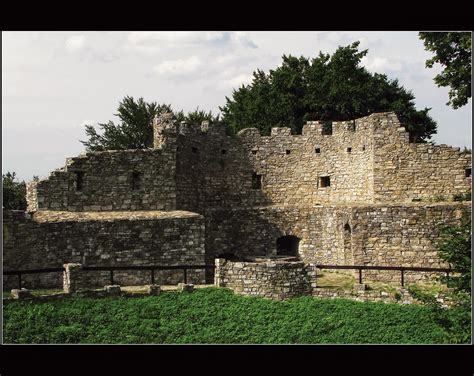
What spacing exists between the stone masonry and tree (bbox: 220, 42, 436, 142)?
742 cm

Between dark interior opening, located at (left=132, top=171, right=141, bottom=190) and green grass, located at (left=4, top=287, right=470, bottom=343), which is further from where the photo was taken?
dark interior opening, located at (left=132, top=171, right=141, bottom=190)

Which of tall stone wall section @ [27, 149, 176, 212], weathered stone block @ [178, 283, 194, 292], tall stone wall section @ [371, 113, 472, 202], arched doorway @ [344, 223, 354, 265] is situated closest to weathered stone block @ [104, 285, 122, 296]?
weathered stone block @ [178, 283, 194, 292]

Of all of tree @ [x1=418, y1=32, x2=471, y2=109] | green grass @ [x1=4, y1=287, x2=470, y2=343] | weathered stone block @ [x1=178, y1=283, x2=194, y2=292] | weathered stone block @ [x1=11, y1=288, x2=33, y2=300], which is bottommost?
green grass @ [x1=4, y1=287, x2=470, y2=343]

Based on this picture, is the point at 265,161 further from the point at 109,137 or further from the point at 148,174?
the point at 109,137

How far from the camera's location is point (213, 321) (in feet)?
53.9

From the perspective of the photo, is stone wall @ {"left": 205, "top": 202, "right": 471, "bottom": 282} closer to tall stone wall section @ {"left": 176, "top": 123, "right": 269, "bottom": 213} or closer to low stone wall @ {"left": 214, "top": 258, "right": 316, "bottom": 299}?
tall stone wall section @ {"left": 176, "top": 123, "right": 269, "bottom": 213}

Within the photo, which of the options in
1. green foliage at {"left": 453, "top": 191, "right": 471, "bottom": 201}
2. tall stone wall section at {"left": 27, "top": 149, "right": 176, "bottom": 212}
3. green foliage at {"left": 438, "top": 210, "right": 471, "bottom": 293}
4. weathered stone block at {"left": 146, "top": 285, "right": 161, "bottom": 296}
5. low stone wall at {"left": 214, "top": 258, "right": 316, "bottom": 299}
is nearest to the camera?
green foliage at {"left": 438, "top": 210, "right": 471, "bottom": 293}

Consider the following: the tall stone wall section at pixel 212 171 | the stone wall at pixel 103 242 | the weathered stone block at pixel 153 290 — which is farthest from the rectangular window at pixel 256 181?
the weathered stone block at pixel 153 290

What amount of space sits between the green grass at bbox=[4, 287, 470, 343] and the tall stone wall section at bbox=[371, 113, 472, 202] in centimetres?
689

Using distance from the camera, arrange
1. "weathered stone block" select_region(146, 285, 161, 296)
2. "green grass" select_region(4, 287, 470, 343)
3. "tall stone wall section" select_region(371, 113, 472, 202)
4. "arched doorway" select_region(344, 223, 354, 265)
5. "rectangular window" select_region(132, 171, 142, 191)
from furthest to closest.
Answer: "tall stone wall section" select_region(371, 113, 472, 202) < "rectangular window" select_region(132, 171, 142, 191) < "arched doorway" select_region(344, 223, 354, 265) < "weathered stone block" select_region(146, 285, 161, 296) < "green grass" select_region(4, 287, 470, 343)

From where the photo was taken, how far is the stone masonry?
19.1 m

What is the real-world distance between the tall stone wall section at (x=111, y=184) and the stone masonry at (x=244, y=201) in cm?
4

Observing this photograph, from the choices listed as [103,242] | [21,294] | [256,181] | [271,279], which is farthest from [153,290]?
[256,181]

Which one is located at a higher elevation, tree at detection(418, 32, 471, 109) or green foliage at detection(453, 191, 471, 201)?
tree at detection(418, 32, 471, 109)
